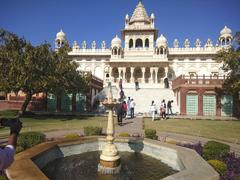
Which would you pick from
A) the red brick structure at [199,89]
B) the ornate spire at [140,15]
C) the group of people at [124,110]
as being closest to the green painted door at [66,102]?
the group of people at [124,110]

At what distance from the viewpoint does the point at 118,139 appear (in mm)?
10398

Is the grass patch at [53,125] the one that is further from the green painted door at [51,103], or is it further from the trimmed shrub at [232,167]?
the trimmed shrub at [232,167]

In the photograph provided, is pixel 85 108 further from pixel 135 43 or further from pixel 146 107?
pixel 135 43

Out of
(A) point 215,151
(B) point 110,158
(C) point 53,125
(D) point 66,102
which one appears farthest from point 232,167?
(D) point 66,102

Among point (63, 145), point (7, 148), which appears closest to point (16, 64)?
point (63, 145)

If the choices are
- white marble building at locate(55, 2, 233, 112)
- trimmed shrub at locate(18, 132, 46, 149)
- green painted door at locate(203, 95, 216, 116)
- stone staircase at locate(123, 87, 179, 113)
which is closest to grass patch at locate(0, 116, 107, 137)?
trimmed shrub at locate(18, 132, 46, 149)

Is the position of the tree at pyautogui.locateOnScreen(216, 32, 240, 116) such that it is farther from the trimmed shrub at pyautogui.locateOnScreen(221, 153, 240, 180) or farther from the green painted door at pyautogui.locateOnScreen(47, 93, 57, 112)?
the green painted door at pyautogui.locateOnScreen(47, 93, 57, 112)

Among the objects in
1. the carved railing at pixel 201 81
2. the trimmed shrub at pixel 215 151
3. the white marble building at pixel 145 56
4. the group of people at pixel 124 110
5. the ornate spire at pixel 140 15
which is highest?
the ornate spire at pixel 140 15

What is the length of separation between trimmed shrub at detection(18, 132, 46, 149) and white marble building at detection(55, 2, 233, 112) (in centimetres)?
4252

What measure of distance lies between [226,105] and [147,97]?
11.4 metres

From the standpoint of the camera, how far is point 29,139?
31.7ft

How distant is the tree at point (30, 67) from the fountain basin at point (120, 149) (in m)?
13.0

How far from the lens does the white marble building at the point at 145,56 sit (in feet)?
177

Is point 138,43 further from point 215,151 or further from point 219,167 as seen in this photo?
point 219,167
